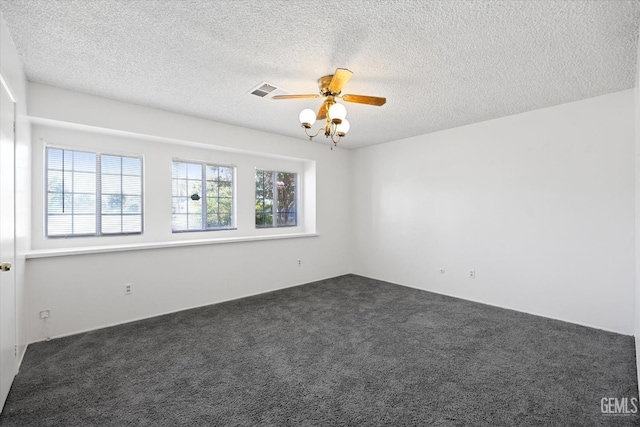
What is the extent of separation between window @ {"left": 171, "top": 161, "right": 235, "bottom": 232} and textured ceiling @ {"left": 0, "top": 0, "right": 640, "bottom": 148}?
3.69 feet

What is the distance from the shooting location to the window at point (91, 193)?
130 inches

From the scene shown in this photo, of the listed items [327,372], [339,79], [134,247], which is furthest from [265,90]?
[327,372]

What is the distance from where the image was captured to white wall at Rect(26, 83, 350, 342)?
3.08 m

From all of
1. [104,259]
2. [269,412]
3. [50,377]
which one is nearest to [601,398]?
[269,412]

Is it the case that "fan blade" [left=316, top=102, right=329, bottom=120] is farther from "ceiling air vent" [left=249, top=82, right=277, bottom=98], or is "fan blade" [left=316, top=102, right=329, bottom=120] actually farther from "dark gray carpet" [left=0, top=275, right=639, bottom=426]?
"dark gray carpet" [left=0, top=275, right=639, bottom=426]

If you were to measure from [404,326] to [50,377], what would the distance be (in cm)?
318

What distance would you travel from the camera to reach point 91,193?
11.6ft

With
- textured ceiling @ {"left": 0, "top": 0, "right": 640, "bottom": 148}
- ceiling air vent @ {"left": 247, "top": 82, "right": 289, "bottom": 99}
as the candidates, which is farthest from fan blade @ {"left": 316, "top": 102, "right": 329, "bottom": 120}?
ceiling air vent @ {"left": 247, "top": 82, "right": 289, "bottom": 99}

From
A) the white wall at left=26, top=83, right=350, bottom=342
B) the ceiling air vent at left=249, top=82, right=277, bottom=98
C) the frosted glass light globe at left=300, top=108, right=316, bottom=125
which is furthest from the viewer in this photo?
the white wall at left=26, top=83, right=350, bottom=342

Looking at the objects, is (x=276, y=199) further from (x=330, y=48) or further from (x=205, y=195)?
(x=330, y=48)

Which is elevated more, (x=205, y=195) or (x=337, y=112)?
(x=337, y=112)

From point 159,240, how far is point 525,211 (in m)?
4.70

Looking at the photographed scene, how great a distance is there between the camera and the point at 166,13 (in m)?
1.90

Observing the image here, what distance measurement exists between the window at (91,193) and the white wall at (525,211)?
3.88 m
